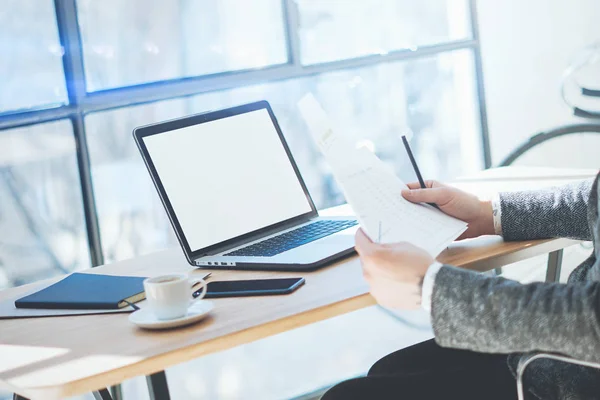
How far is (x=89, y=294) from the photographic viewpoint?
142 cm

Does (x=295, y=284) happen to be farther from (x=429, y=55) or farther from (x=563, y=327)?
(x=429, y=55)

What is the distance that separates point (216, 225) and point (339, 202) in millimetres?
1624

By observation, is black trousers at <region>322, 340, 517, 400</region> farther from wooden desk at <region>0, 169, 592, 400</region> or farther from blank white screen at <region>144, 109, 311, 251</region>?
blank white screen at <region>144, 109, 311, 251</region>

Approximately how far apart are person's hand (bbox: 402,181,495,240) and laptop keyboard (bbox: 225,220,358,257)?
0.73ft

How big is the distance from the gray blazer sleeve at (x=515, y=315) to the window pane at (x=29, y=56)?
1735 mm

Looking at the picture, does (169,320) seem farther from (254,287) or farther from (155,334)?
(254,287)

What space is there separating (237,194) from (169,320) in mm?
534

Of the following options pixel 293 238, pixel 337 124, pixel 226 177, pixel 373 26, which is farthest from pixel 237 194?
pixel 373 26

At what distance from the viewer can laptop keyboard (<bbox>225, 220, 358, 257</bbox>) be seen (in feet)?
5.21

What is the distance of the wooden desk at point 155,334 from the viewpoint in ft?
3.53

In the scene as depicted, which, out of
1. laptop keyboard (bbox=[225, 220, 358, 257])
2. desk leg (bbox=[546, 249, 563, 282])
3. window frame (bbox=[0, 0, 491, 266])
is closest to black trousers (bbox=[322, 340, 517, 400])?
laptop keyboard (bbox=[225, 220, 358, 257])

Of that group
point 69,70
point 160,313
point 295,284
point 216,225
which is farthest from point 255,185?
point 69,70

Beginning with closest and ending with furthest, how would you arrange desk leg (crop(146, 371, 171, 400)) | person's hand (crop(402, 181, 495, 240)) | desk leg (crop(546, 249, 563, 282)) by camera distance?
desk leg (crop(146, 371, 171, 400)) → person's hand (crop(402, 181, 495, 240)) → desk leg (crop(546, 249, 563, 282))

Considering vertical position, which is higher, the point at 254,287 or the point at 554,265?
the point at 254,287
